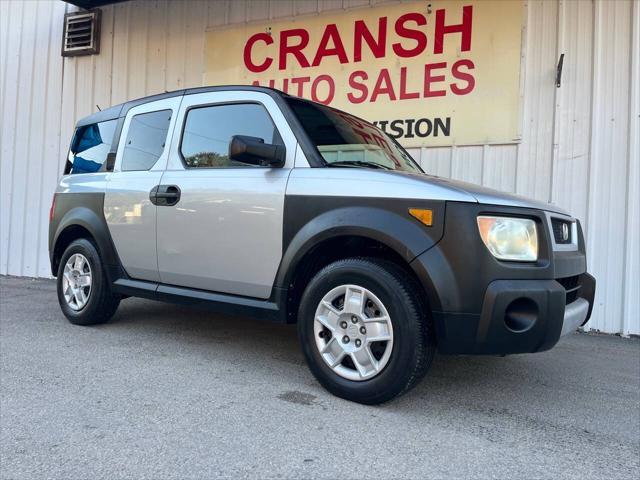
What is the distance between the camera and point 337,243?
10.4ft

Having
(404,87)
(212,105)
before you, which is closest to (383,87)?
(404,87)

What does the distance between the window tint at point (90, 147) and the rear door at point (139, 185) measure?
1.04ft

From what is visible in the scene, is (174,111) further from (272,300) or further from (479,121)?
(479,121)

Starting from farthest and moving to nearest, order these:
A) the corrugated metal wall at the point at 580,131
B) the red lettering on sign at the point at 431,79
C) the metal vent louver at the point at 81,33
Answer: the metal vent louver at the point at 81,33
the red lettering on sign at the point at 431,79
the corrugated metal wall at the point at 580,131

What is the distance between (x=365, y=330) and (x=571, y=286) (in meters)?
1.36

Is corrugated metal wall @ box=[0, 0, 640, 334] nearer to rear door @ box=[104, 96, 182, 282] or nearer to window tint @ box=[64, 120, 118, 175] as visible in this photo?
window tint @ box=[64, 120, 118, 175]

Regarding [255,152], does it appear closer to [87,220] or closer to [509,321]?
[509,321]

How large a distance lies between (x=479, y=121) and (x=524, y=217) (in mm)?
3547

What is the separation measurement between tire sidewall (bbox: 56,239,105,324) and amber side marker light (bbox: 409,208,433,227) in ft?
9.62

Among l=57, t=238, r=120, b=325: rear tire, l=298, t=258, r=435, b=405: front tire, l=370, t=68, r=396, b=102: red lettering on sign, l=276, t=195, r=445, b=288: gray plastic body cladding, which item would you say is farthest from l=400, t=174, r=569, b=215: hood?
l=370, t=68, r=396, b=102: red lettering on sign

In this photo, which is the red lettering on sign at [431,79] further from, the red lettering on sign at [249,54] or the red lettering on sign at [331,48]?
the red lettering on sign at [249,54]

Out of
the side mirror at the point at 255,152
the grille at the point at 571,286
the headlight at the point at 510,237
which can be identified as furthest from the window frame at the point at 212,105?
the grille at the point at 571,286

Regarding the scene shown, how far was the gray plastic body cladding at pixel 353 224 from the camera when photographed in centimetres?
275

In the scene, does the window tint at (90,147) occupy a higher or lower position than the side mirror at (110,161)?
higher
